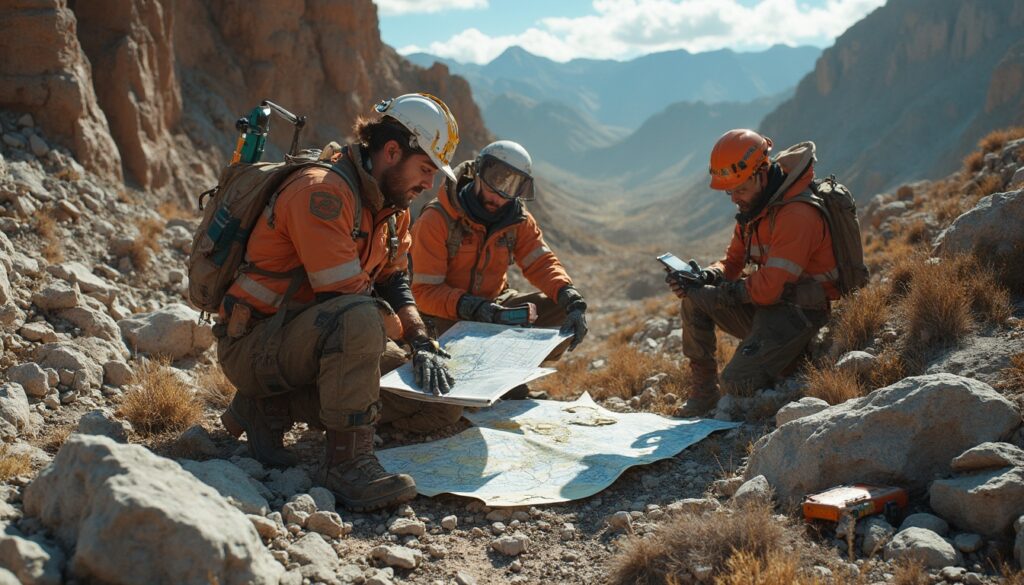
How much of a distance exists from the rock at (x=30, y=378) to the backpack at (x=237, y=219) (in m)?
1.32

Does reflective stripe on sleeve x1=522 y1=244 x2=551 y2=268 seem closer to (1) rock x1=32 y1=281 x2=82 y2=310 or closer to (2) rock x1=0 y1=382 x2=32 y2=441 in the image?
(1) rock x1=32 y1=281 x2=82 y2=310

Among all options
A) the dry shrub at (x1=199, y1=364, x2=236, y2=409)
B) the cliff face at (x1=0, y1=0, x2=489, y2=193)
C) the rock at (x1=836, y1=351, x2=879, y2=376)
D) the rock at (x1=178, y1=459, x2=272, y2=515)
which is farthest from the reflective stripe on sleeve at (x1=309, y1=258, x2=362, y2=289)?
the cliff face at (x1=0, y1=0, x2=489, y2=193)

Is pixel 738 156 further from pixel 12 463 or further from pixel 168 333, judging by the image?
pixel 12 463

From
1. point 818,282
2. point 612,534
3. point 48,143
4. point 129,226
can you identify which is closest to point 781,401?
point 818,282

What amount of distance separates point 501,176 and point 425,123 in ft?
5.54

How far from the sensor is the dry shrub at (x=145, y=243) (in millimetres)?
8297

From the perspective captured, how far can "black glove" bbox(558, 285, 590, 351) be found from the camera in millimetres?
5832

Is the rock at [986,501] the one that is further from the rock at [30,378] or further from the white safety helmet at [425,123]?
the rock at [30,378]

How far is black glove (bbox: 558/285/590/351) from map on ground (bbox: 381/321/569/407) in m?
0.18

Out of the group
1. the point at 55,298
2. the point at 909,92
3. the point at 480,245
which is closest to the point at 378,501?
the point at 480,245

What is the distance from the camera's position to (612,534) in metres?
3.96

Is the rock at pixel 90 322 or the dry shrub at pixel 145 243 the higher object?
the dry shrub at pixel 145 243

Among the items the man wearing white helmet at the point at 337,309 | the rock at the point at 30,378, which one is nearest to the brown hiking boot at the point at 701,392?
the man wearing white helmet at the point at 337,309

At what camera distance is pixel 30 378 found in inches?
193
